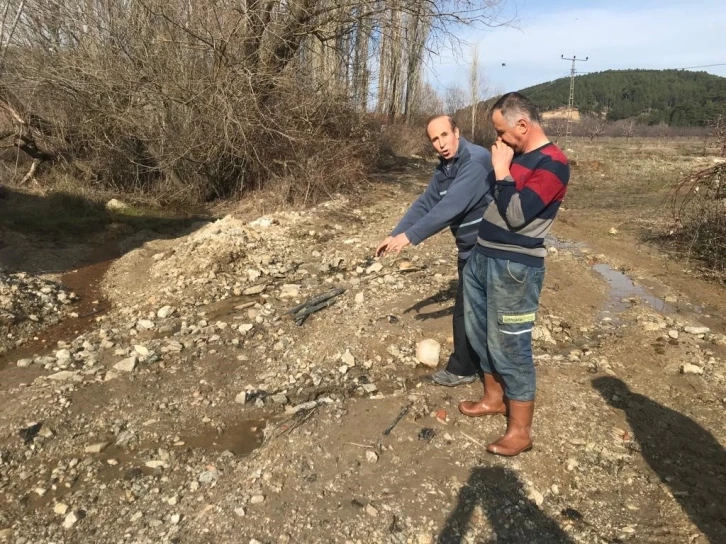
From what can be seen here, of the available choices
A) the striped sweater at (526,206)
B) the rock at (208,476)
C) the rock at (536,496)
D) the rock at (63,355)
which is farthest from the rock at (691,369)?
the rock at (63,355)

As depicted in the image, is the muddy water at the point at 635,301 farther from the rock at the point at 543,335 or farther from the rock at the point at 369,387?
the rock at the point at 369,387

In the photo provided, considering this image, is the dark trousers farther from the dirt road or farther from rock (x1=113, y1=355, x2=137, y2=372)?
rock (x1=113, y1=355, x2=137, y2=372)

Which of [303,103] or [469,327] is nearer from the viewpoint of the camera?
[469,327]

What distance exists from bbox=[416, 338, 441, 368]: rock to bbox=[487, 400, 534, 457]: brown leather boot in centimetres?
121

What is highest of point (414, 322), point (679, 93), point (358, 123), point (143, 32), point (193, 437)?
point (679, 93)

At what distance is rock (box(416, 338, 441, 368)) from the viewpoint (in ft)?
13.3

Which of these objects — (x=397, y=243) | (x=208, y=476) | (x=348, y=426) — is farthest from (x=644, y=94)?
(x=208, y=476)

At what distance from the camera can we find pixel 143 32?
372 inches

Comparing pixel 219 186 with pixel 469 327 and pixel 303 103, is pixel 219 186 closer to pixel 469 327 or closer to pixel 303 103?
pixel 303 103

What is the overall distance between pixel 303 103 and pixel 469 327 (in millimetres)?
8118

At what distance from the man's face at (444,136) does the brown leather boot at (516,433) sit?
1495mm

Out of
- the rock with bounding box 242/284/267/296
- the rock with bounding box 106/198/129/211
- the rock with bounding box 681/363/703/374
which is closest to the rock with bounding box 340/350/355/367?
the rock with bounding box 242/284/267/296

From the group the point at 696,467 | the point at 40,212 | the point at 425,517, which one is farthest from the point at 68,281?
the point at 696,467

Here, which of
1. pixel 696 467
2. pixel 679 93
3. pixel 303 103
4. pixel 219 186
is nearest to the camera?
pixel 696 467
